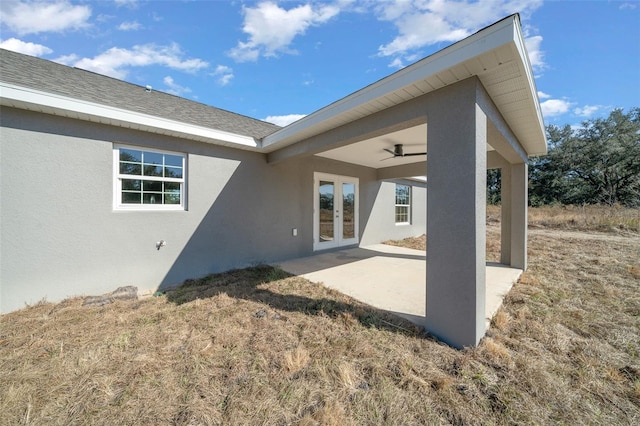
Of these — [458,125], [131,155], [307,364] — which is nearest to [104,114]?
[131,155]

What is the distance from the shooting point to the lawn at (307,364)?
171 centimetres

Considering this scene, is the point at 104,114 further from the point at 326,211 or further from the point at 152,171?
the point at 326,211

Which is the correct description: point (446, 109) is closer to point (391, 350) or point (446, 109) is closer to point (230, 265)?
point (391, 350)

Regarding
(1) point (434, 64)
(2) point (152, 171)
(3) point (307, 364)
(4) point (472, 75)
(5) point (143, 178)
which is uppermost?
(1) point (434, 64)

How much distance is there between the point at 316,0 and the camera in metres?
4.19

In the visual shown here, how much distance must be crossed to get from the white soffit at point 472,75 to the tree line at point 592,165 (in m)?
21.1

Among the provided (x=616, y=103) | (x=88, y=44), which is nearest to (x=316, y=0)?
(x=88, y=44)

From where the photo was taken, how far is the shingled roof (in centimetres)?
358

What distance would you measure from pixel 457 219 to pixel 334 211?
5088 millimetres

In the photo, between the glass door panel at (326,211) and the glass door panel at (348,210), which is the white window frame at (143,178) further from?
the glass door panel at (348,210)

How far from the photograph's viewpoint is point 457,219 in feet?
8.26

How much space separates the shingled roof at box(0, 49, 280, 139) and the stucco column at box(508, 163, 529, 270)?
18.9 feet

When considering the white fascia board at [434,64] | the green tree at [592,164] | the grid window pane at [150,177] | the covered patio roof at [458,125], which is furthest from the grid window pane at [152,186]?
the green tree at [592,164]

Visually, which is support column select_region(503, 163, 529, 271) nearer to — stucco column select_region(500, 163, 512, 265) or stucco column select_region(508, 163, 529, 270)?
stucco column select_region(508, 163, 529, 270)
